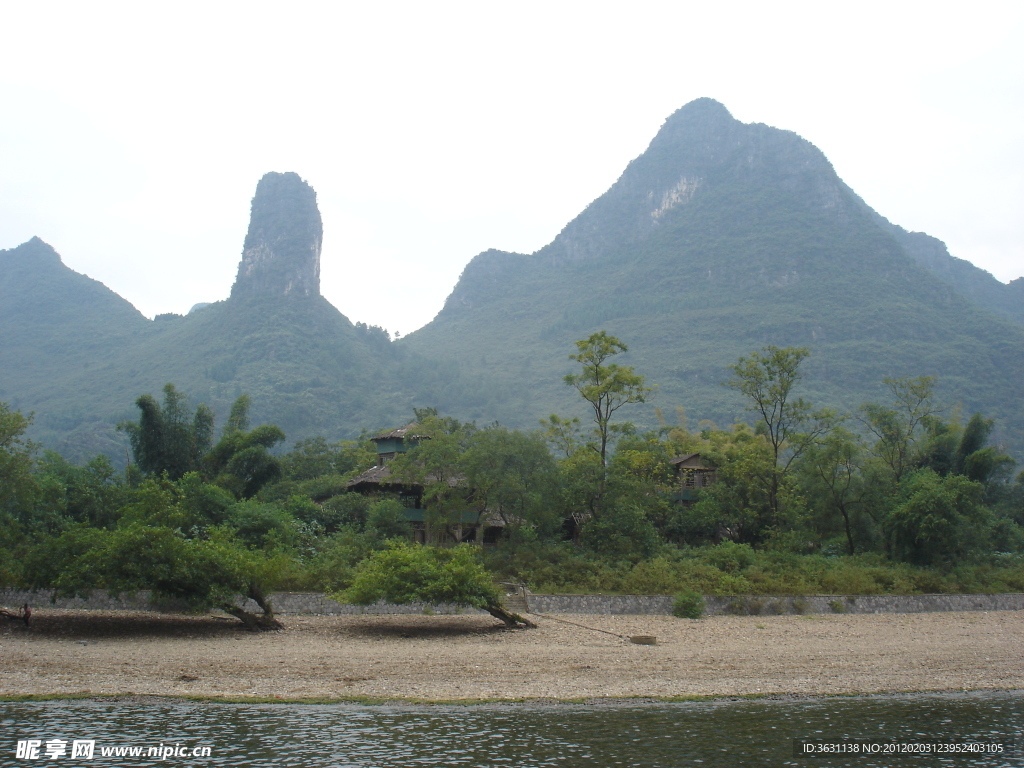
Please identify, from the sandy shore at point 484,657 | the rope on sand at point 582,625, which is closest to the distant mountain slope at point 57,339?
the sandy shore at point 484,657

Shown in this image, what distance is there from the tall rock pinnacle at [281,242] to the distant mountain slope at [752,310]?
29.2 metres

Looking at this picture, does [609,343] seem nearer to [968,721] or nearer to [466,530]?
[466,530]

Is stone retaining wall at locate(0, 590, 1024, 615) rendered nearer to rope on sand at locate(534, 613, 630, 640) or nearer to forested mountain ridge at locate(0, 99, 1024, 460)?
rope on sand at locate(534, 613, 630, 640)

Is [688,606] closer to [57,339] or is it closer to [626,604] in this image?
[626,604]

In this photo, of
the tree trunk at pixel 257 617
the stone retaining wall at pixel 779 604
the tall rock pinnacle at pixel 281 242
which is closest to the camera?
the tree trunk at pixel 257 617

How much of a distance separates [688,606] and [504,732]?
14.6 meters

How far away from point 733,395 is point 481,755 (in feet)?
353

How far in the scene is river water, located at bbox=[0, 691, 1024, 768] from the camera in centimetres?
1098

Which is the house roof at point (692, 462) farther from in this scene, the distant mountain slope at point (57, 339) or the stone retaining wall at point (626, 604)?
the distant mountain slope at point (57, 339)

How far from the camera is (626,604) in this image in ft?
85.3

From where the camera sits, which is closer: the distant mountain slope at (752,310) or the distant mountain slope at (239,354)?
the distant mountain slope at (752,310)

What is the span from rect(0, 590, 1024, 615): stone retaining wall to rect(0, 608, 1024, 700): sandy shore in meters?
0.79

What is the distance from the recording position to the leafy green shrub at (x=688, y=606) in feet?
83.7

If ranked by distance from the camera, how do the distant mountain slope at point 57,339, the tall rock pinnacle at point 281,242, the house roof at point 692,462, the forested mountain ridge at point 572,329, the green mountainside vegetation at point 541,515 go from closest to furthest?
the green mountainside vegetation at point 541,515, the house roof at point 692,462, the forested mountain ridge at point 572,329, the distant mountain slope at point 57,339, the tall rock pinnacle at point 281,242
